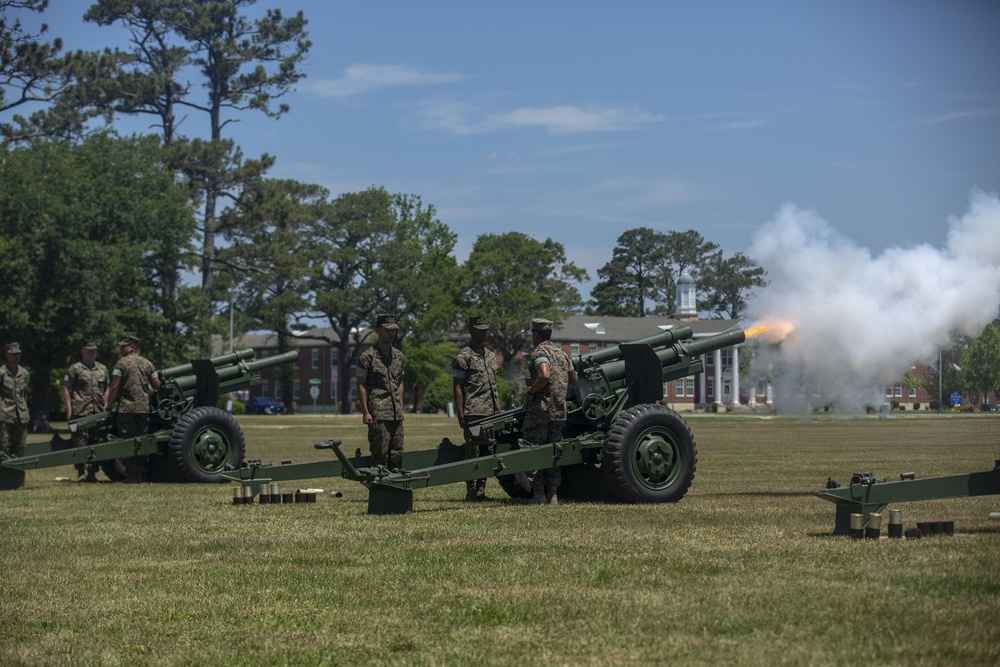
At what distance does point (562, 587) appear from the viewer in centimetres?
754

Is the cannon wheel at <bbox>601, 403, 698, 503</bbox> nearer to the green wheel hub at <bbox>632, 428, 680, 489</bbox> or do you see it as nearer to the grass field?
the green wheel hub at <bbox>632, 428, 680, 489</bbox>

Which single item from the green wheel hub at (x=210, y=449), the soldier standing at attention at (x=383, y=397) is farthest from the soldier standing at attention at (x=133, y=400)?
the soldier standing at attention at (x=383, y=397)

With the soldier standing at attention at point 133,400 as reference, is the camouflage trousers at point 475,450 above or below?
below

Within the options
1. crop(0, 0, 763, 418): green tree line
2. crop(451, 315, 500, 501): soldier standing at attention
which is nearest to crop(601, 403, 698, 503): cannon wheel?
crop(451, 315, 500, 501): soldier standing at attention

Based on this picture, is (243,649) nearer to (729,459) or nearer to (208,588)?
(208,588)

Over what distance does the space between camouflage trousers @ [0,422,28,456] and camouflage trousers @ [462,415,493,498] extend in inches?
348

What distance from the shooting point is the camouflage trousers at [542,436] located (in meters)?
12.7

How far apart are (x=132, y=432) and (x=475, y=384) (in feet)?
19.8

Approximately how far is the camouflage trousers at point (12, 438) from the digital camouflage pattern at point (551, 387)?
9.75m

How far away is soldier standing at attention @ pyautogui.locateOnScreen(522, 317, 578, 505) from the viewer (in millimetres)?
12664

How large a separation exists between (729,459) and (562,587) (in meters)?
15.4

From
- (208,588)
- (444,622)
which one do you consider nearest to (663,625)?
(444,622)

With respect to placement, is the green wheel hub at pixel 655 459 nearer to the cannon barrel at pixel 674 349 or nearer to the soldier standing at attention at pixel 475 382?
the cannon barrel at pixel 674 349

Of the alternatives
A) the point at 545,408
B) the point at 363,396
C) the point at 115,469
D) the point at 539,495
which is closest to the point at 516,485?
the point at 539,495
